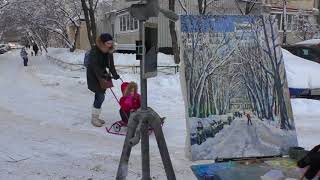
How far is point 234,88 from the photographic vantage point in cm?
579

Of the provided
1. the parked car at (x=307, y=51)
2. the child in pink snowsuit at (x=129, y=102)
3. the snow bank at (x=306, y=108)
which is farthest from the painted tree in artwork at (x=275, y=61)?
the parked car at (x=307, y=51)

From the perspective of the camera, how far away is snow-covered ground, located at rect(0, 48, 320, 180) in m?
6.44

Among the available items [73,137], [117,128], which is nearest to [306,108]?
[117,128]

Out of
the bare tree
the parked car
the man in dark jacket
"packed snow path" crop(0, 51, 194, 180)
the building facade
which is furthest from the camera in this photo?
the building facade

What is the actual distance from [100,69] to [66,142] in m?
1.59

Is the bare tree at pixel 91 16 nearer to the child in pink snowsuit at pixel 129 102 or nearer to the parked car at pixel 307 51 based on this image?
the parked car at pixel 307 51

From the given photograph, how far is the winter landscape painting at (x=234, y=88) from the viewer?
5.65m

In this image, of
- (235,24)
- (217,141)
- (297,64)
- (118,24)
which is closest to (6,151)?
(217,141)

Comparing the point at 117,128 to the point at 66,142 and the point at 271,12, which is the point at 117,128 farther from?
the point at 271,12

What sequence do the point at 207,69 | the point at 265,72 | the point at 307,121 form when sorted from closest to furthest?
1. the point at 207,69
2. the point at 265,72
3. the point at 307,121

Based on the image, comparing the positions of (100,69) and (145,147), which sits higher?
(100,69)

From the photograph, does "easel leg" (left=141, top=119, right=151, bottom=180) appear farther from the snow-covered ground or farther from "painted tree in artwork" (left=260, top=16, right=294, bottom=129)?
"painted tree in artwork" (left=260, top=16, right=294, bottom=129)

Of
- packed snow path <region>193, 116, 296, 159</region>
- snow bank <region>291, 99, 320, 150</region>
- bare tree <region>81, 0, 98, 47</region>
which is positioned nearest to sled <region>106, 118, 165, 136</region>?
snow bank <region>291, 99, 320, 150</region>

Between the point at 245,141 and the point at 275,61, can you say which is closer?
the point at 245,141
